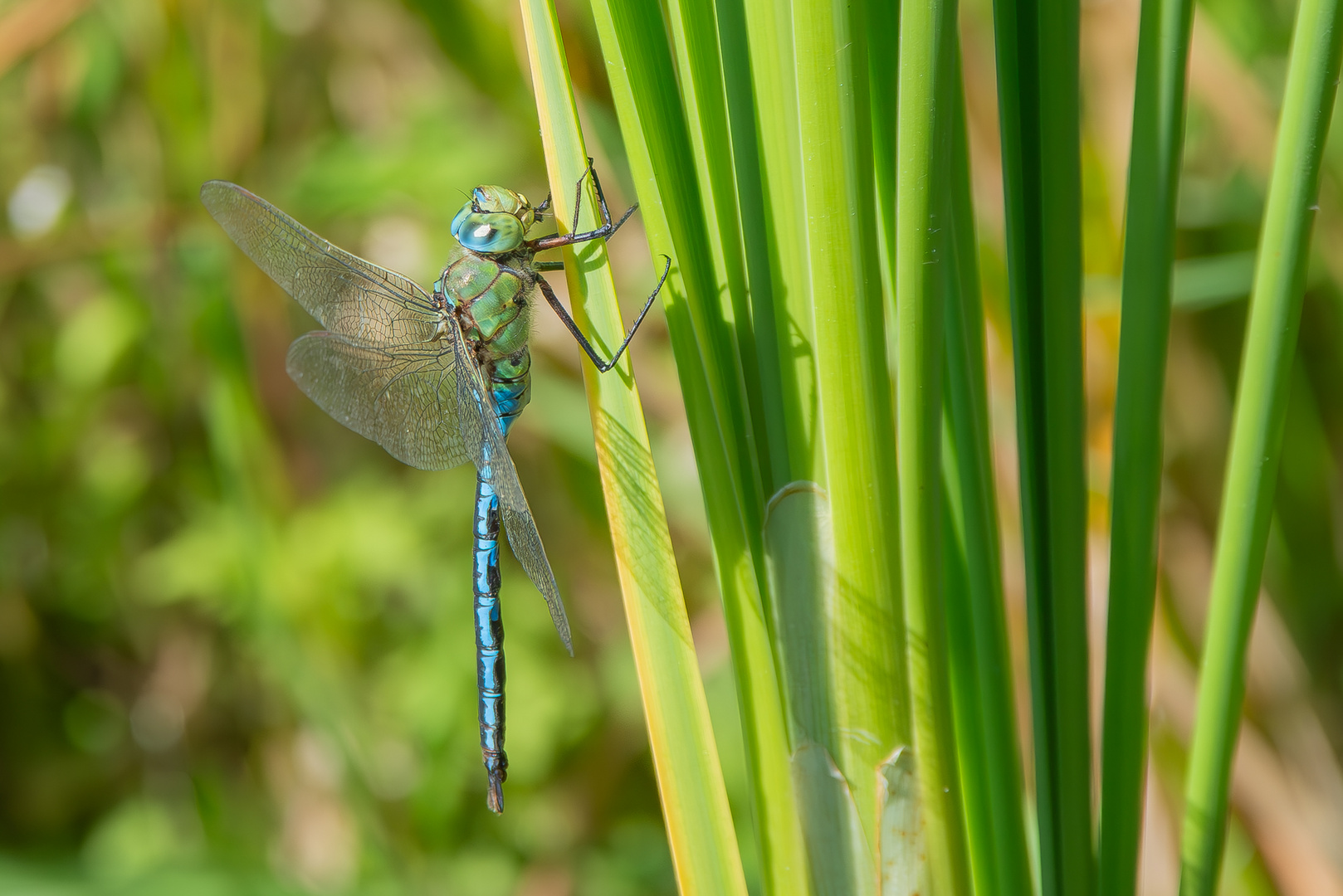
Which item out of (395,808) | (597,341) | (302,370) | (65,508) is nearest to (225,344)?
(302,370)

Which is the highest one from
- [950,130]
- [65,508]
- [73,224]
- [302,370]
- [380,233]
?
[380,233]

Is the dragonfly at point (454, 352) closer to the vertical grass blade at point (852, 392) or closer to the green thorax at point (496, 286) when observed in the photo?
the green thorax at point (496, 286)

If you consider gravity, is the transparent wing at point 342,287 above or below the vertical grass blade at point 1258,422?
above

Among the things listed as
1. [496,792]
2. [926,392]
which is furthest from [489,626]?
[926,392]

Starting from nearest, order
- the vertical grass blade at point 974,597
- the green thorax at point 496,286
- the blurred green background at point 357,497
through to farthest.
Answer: the vertical grass blade at point 974,597, the green thorax at point 496,286, the blurred green background at point 357,497

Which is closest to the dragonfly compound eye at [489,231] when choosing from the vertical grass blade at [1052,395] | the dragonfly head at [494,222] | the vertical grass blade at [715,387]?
the dragonfly head at [494,222]

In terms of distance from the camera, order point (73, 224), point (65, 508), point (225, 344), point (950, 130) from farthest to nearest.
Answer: point (65, 508)
point (73, 224)
point (225, 344)
point (950, 130)

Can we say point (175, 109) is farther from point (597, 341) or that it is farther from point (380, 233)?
point (597, 341)
